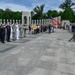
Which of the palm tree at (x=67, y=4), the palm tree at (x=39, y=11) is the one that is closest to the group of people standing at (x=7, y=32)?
the palm tree at (x=39, y=11)

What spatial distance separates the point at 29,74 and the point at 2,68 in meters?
1.57

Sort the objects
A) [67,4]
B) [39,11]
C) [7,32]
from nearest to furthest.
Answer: [7,32] < [39,11] < [67,4]

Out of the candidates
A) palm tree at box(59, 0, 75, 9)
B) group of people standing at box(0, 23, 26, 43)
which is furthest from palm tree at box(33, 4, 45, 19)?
group of people standing at box(0, 23, 26, 43)

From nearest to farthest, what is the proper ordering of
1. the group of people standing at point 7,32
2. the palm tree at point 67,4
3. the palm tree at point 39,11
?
the group of people standing at point 7,32 < the palm tree at point 39,11 < the palm tree at point 67,4

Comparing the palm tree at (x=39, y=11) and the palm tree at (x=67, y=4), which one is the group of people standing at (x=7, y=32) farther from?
the palm tree at (x=67, y=4)

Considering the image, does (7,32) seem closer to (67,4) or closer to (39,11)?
(39,11)

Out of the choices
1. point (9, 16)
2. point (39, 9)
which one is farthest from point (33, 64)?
point (39, 9)

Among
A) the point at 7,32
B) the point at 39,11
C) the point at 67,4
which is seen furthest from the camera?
the point at 67,4

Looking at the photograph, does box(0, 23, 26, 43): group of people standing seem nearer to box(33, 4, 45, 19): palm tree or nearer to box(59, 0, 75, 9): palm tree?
box(33, 4, 45, 19): palm tree

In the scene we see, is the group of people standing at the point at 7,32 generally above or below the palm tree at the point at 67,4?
below

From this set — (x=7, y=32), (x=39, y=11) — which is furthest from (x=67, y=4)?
(x=7, y=32)

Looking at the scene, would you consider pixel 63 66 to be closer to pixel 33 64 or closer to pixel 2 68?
pixel 33 64

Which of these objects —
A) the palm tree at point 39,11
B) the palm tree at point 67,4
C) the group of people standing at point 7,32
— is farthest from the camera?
the palm tree at point 67,4

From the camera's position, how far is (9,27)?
1037 inches
